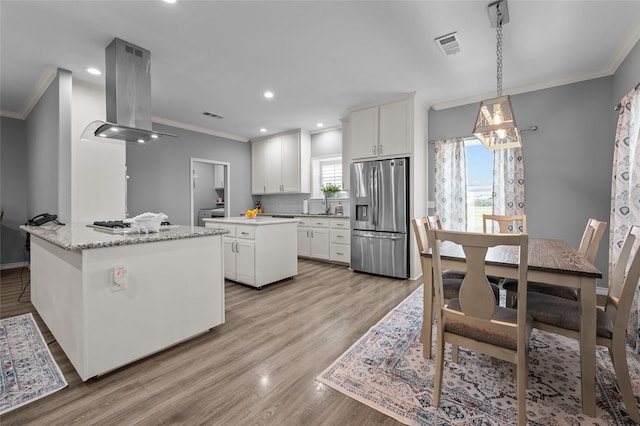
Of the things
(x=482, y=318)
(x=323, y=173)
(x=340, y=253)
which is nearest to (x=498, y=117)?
(x=482, y=318)

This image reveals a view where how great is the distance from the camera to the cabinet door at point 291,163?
5914 millimetres

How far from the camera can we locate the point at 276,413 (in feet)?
4.79

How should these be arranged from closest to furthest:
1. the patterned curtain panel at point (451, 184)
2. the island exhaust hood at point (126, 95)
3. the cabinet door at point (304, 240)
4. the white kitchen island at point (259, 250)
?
the island exhaust hood at point (126, 95)
the white kitchen island at point (259, 250)
the patterned curtain panel at point (451, 184)
the cabinet door at point (304, 240)

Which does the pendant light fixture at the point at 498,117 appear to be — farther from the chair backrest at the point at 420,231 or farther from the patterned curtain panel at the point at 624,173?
the patterned curtain panel at the point at 624,173

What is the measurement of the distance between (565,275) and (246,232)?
3119mm

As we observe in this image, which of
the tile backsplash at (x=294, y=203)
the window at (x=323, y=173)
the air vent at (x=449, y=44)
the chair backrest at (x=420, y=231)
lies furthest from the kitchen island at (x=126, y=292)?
the window at (x=323, y=173)

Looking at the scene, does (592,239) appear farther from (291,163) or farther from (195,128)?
(195,128)

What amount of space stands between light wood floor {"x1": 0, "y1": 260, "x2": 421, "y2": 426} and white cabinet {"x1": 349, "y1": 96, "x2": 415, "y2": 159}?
2.31 metres

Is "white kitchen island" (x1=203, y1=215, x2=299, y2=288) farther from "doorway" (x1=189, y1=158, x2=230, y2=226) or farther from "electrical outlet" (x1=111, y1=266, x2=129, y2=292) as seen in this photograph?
"doorway" (x1=189, y1=158, x2=230, y2=226)

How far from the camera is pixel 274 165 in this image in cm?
632

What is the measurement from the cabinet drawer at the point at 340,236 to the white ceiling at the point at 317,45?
7.30 ft

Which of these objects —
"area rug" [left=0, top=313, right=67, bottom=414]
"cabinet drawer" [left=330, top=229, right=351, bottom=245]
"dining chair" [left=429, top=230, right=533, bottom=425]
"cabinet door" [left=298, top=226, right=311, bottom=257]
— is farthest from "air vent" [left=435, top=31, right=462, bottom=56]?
"area rug" [left=0, top=313, right=67, bottom=414]

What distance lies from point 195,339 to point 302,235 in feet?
11.1

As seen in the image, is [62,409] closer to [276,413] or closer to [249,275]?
[276,413]
